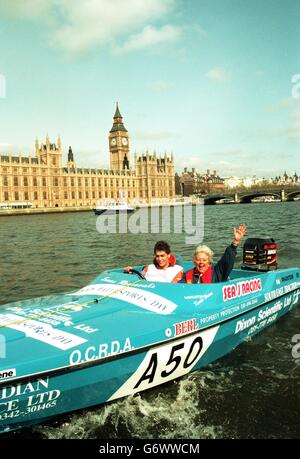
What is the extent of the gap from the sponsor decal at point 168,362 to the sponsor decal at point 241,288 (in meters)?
0.60

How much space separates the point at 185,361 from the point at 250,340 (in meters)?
1.84

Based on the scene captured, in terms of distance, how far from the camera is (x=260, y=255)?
8.23m

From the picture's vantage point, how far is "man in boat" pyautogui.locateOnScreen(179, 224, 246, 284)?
607cm

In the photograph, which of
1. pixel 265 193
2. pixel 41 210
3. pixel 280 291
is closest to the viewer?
pixel 280 291

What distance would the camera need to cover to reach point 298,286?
7.85 m

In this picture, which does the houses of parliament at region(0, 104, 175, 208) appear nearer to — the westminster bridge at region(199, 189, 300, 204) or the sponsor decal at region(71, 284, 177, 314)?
the westminster bridge at region(199, 189, 300, 204)

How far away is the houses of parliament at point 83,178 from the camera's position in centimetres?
9025

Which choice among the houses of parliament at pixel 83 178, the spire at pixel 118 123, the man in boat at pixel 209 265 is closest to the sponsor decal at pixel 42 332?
the man in boat at pixel 209 265

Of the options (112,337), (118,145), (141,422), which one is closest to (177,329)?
(112,337)

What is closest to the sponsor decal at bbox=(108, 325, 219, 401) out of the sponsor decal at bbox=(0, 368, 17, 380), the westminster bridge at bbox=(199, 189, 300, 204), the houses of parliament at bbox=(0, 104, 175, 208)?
the sponsor decal at bbox=(0, 368, 17, 380)

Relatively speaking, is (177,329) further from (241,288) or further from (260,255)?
(260,255)

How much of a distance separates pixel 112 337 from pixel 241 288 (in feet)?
8.56

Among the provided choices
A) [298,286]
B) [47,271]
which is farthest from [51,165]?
[298,286]
